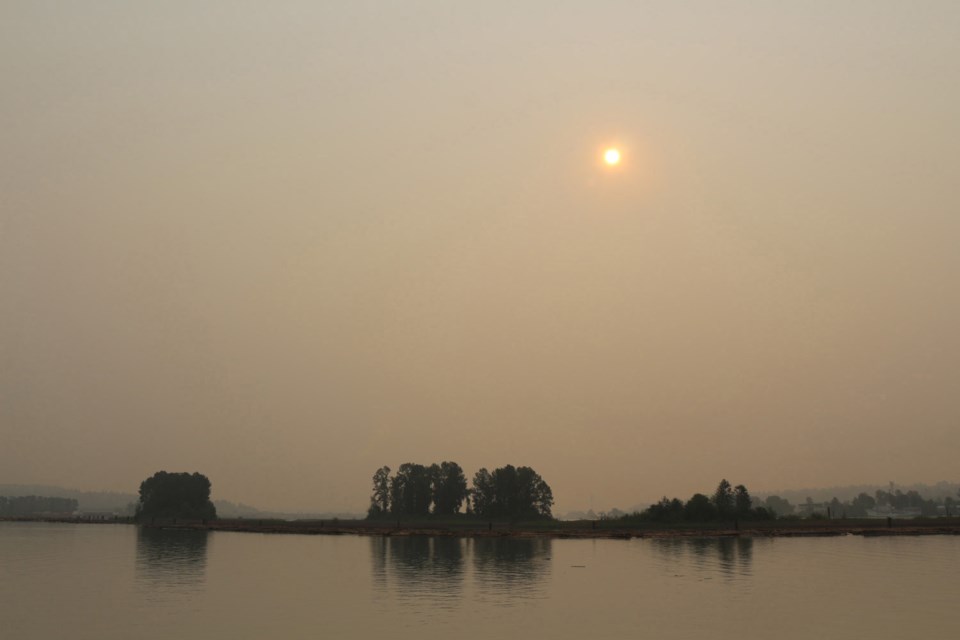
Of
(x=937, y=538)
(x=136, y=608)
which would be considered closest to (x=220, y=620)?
(x=136, y=608)

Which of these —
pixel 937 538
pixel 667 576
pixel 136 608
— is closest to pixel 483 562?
pixel 667 576

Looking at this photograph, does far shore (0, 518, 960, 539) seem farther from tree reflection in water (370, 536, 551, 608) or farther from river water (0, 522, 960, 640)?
river water (0, 522, 960, 640)

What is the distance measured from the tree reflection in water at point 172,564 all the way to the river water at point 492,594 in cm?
21

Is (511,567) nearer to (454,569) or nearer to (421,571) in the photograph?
(454,569)

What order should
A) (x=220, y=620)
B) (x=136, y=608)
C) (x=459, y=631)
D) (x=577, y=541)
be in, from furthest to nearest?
(x=577, y=541) < (x=136, y=608) < (x=220, y=620) < (x=459, y=631)

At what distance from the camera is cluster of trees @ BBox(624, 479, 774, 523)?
133m

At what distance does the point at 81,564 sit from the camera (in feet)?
244

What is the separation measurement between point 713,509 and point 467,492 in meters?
60.6

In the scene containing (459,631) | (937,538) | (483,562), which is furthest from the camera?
(937,538)

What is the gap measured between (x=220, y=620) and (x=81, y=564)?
1701 inches

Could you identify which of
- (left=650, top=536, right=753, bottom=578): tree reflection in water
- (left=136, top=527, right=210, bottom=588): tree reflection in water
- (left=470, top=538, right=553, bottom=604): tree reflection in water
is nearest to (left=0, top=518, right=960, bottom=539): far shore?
(left=650, top=536, right=753, bottom=578): tree reflection in water

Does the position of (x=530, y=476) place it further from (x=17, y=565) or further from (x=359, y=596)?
(x=359, y=596)

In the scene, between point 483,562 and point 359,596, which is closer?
point 359,596

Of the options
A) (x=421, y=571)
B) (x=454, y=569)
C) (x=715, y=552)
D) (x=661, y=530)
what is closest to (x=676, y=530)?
(x=661, y=530)
